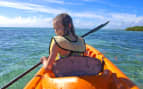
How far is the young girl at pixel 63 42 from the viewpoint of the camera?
1.69 m

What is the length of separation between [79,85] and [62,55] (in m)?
0.41

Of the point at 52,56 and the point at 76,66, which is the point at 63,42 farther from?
the point at 76,66

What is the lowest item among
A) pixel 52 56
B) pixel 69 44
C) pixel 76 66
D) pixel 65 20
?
pixel 76 66

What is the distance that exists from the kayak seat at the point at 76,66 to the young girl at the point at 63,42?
9cm

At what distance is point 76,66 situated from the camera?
1.75 metres

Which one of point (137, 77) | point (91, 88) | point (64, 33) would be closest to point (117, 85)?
point (91, 88)

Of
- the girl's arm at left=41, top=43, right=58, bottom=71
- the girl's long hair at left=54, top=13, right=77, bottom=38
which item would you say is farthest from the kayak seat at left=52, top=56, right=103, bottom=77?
the girl's long hair at left=54, top=13, right=77, bottom=38

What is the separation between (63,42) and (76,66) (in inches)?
13.0

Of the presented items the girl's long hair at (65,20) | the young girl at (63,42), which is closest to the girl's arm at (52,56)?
the young girl at (63,42)

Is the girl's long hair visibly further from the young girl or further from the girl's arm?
the girl's arm

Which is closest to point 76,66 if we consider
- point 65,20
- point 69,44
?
point 69,44

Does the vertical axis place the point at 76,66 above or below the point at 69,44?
below

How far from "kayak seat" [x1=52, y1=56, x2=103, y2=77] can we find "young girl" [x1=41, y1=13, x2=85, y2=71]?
0.09 m

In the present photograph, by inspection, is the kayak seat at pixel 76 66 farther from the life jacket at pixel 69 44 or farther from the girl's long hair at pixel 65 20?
the girl's long hair at pixel 65 20
